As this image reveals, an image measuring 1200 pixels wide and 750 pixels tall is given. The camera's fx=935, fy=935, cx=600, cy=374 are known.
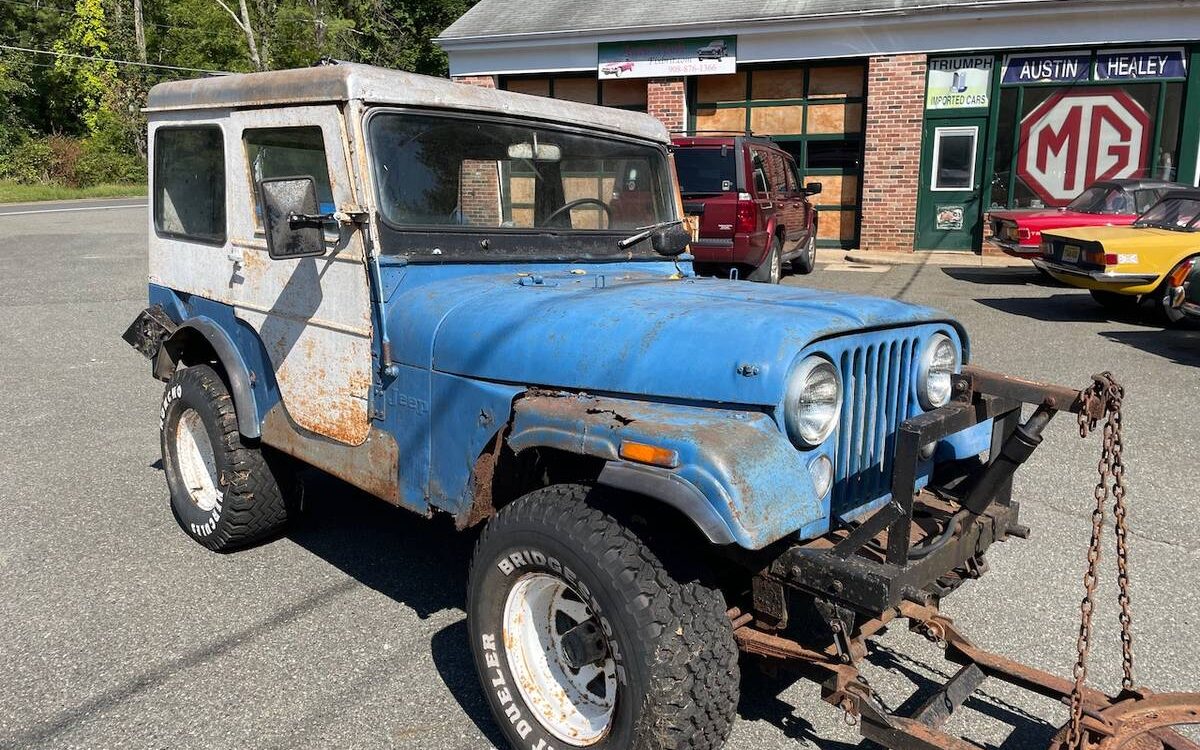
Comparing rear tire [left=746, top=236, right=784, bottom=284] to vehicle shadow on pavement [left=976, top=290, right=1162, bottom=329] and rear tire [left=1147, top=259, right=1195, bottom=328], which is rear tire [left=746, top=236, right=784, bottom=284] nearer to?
vehicle shadow on pavement [left=976, top=290, right=1162, bottom=329]

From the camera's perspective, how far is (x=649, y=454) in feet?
8.00

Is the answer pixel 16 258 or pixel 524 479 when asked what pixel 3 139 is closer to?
pixel 16 258

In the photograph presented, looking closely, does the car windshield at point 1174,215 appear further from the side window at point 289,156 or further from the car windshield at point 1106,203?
the side window at point 289,156

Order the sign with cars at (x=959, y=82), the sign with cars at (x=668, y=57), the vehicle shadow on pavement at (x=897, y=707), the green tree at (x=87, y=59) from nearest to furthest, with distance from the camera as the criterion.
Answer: the vehicle shadow on pavement at (x=897, y=707) → the sign with cars at (x=959, y=82) → the sign with cars at (x=668, y=57) → the green tree at (x=87, y=59)

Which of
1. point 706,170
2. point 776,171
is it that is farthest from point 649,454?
point 776,171

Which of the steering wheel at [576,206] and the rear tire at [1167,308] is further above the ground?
the steering wheel at [576,206]

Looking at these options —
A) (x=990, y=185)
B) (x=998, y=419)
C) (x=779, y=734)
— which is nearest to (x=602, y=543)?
(x=779, y=734)

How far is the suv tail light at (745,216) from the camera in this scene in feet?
35.1

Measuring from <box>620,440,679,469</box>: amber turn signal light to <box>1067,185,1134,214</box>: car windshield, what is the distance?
1196 cm

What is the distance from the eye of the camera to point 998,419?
9.57 feet

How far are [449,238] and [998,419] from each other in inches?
80.1

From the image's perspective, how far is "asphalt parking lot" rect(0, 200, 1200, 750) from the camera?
10.2 ft

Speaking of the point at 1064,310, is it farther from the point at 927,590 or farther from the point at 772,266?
the point at 927,590

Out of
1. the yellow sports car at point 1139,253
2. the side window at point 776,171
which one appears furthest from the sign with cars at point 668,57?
the yellow sports car at point 1139,253
